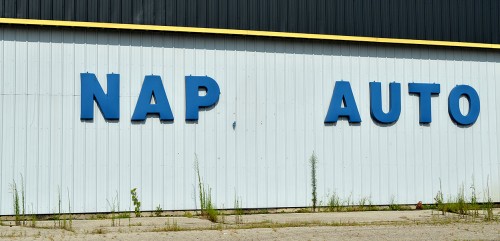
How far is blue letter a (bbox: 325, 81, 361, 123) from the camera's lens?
1702 centimetres

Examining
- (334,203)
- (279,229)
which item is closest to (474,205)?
(334,203)

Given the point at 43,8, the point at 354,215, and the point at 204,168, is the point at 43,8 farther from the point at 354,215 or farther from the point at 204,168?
the point at 354,215

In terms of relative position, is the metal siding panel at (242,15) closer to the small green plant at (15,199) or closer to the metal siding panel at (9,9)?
the metal siding panel at (9,9)

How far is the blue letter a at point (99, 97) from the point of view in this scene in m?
15.4

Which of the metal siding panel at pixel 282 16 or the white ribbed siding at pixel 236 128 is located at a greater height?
the metal siding panel at pixel 282 16

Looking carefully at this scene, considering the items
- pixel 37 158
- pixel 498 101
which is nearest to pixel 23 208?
pixel 37 158

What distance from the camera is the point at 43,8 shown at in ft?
50.2

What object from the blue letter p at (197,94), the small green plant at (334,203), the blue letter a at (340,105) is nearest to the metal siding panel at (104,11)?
the blue letter p at (197,94)

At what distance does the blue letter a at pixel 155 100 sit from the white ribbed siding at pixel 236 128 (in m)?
0.15

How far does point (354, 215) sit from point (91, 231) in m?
5.49

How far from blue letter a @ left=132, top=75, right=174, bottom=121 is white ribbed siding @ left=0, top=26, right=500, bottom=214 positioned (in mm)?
155

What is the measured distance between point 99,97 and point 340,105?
5.14 m

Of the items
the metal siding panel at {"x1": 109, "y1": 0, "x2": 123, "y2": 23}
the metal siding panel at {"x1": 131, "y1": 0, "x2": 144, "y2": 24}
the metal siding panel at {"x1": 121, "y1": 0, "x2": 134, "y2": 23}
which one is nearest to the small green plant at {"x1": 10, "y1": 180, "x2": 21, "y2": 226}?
the metal siding panel at {"x1": 109, "y1": 0, "x2": 123, "y2": 23}

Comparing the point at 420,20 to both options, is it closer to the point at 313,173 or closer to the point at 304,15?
the point at 304,15
